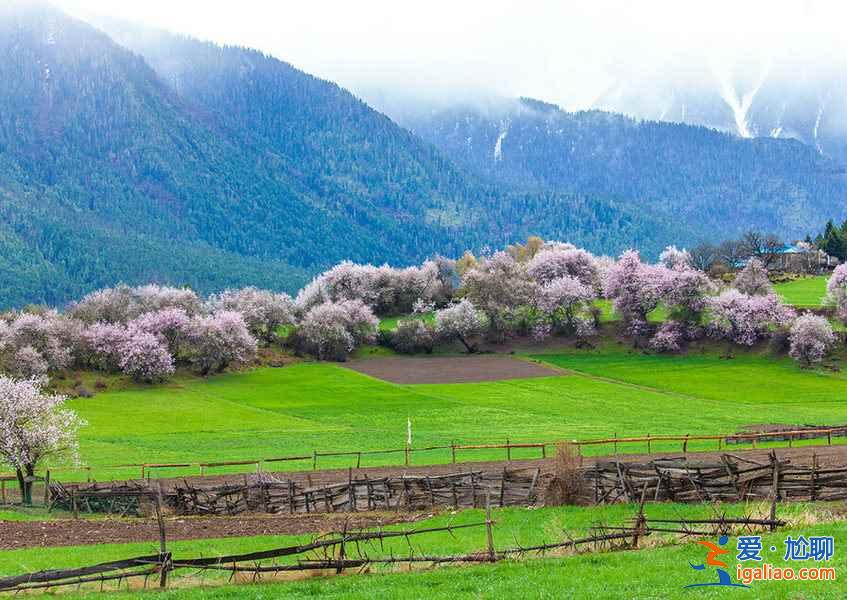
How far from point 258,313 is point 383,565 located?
110 meters

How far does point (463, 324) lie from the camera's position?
437 ft

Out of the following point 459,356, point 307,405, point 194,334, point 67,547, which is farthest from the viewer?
point 459,356

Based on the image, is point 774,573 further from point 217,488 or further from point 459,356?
point 459,356

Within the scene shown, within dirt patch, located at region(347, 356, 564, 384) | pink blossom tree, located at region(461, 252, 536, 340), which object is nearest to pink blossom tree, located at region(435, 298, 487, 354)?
pink blossom tree, located at region(461, 252, 536, 340)

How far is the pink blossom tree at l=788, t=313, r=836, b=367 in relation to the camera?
108 m

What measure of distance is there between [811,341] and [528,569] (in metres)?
91.3

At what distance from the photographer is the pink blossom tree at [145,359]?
112312mm

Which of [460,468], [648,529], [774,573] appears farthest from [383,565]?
[460,468]

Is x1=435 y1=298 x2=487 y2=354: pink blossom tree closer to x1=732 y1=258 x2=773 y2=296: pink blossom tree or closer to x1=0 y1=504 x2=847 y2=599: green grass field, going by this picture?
x1=732 y1=258 x2=773 y2=296: pink blossom tree

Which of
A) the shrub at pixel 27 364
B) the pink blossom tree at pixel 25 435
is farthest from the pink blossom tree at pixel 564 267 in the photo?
the pink blossom tree at pixel 25 435

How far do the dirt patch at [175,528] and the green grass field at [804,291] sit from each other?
99.5m

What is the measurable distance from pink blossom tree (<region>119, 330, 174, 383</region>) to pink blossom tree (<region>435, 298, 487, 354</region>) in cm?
3790

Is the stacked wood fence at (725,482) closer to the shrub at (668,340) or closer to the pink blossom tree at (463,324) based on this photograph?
the shrub at (668,340)

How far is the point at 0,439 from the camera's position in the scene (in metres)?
51.2
